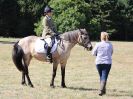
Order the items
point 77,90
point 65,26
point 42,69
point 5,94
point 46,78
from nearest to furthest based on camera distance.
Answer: point 5,94 → point 77,90 → point 46,78 → point 42,69 → point 65,26

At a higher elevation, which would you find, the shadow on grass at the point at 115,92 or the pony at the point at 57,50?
the pony at the point at 57,50

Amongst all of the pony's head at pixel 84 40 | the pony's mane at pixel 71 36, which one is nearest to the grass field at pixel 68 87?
the pony's head at pixel 84 40

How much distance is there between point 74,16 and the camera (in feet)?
250

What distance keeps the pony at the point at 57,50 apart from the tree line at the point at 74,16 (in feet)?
195

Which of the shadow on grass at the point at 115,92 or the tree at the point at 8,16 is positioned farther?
the tree at the point at 8,16

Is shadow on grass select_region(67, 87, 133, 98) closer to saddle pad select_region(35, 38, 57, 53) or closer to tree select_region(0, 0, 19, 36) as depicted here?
saddle pad select_region(35, 38, 57, 53)

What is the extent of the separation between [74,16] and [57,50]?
2428 inches

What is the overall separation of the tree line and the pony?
59.5 meters

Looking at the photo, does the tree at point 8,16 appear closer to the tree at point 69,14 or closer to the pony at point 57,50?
the tree at point 69,14

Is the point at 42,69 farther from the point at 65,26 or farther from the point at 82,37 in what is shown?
the point at 65,26

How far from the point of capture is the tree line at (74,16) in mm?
75938

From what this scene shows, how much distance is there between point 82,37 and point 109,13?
63110 mm

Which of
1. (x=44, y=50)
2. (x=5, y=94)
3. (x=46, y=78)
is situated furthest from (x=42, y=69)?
(x=5, y=94)

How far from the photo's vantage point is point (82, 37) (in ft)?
48.4
